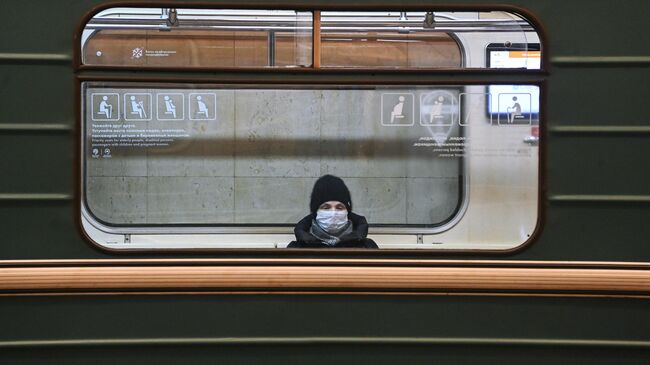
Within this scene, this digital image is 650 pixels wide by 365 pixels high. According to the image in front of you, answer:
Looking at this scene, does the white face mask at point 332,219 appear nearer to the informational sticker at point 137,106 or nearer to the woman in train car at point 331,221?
the woman in train car at point 331,221

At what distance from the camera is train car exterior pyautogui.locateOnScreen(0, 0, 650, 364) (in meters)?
3.33

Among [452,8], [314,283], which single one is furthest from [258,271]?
[452,8]

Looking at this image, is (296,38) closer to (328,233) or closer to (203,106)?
(203,106)

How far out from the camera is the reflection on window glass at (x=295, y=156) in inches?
135

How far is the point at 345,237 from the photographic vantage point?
3.51 m

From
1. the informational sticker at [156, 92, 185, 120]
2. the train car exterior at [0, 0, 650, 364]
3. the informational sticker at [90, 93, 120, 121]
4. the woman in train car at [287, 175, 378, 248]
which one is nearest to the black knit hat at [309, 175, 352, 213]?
the woman in train car at [287, 175, 378, 248]

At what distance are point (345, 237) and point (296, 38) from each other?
0.83 meters

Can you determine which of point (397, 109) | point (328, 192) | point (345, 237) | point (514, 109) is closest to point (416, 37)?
point (397, 109)

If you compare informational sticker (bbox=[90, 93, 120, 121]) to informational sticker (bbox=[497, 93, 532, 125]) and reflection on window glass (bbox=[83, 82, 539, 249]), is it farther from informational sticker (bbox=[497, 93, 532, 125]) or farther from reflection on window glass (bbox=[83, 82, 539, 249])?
informational sticker (bbox=[497, 93, 532, 125])

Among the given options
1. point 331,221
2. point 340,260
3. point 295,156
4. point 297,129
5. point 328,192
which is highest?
point 297,129

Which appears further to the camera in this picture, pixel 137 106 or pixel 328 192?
pixel 328 192

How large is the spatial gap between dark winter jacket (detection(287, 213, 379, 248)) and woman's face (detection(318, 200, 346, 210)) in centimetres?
4

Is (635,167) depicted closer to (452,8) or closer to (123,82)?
(452,8)

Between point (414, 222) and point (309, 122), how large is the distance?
63 centimetres
